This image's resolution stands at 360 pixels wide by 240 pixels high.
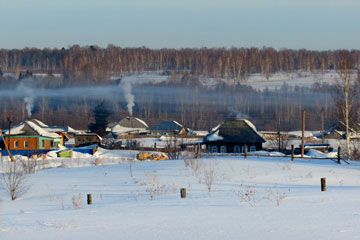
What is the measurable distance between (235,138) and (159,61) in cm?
8105

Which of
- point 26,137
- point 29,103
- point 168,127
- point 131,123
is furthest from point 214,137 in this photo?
point 29,103

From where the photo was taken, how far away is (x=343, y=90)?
119ft

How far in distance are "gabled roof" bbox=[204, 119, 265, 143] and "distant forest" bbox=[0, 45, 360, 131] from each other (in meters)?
50.1

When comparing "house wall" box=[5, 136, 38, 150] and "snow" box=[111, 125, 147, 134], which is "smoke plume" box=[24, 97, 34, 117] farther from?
"house wall" box=[5, 136, 38, 150]

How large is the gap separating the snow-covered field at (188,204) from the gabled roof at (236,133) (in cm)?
2583

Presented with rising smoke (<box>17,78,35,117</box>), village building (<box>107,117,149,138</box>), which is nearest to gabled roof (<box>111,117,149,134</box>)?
village building (<box>107,117,149,138</box>)

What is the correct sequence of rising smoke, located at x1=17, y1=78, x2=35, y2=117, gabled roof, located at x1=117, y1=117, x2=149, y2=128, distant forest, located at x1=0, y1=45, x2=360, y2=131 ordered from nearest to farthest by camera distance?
gabled roof, located at x1=117, y1=117, x2=149, y2=128, distant forest, located at x1=0, y1=45, x2=360, y2=131, rising smoke, located at x1=17, y1=78, x2=35, y2=117

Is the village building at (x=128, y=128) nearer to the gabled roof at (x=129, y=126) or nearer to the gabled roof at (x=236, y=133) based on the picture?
the gabled roof at (x=129, y=126)

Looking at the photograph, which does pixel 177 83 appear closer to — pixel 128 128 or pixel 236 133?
pixel 128 128

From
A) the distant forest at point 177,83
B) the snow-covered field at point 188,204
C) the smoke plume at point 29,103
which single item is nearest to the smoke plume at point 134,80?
the distant forest at point 177,83

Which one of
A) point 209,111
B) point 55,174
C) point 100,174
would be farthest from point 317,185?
point 209,111

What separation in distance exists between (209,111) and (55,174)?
87115 mm

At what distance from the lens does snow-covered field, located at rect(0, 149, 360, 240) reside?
35.1 feet

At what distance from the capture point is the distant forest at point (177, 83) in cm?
11044
